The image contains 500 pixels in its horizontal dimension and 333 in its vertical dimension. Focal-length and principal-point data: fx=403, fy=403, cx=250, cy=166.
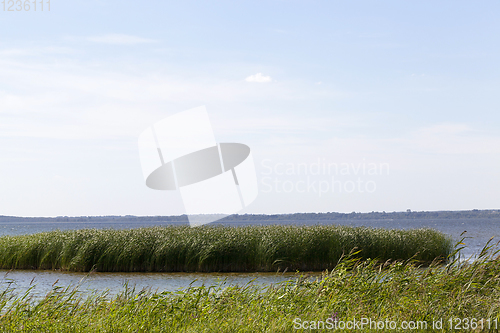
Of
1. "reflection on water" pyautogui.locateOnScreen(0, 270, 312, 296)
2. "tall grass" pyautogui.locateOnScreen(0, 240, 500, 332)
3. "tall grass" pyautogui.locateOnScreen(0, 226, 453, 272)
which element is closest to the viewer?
"tall grass" pyautogui.locateOnScreen(0, 240, 500, 332)

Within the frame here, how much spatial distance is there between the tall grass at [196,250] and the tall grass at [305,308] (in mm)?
11736

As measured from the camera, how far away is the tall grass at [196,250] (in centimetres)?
2012

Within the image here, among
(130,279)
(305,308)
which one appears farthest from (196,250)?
(305,308)

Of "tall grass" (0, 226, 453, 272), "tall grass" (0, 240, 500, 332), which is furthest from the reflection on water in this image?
"tall grass" (0, 240, 500, 332)

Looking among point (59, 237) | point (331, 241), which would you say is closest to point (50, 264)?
point (59, 237)

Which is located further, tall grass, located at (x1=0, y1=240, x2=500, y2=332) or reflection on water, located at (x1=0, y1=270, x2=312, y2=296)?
reflection on water, located at (x1=0, y1=270, x2=312, y2=296)

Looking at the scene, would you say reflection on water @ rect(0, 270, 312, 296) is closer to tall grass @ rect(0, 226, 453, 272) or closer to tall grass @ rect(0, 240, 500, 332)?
tall grass @ rect(0, 226, 453, 272)

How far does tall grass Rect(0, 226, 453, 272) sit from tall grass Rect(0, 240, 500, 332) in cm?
1174

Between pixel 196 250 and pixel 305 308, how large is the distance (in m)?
14.2

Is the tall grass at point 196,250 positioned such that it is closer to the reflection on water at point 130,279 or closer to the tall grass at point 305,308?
the reflection on water at point 130,279

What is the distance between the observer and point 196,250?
800 inches

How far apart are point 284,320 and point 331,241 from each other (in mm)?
15512

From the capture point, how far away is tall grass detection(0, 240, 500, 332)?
238 inches

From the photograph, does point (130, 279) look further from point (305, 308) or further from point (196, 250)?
point (305, 308)
